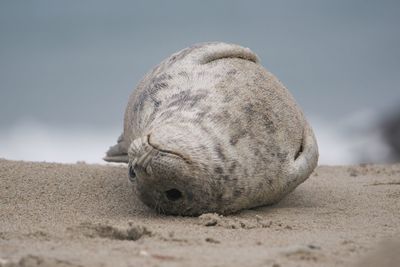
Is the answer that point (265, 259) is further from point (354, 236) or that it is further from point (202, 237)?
point (354, 236)

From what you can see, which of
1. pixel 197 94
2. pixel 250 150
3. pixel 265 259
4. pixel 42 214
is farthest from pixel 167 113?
pixel 265 259

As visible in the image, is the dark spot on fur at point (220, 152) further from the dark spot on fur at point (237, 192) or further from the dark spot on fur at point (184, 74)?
the dark spot on fur at point (184, 74)

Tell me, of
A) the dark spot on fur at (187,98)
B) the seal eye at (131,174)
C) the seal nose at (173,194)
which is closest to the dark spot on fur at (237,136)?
the dark spot on fur at (187,98)

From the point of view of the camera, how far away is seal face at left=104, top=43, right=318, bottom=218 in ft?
17.9

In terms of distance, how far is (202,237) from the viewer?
498 centimetres

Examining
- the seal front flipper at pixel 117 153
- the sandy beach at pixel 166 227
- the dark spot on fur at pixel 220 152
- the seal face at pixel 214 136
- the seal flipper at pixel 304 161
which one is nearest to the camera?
the sandy beach at pixel 166 227

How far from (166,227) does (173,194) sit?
399 millimetres

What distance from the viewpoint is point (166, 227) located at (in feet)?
17.5

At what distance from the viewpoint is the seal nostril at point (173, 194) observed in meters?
5.62

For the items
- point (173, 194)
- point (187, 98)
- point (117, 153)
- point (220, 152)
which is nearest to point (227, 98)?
point (187, 98)

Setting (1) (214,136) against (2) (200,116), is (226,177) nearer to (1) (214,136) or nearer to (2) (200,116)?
(1) (214,136)

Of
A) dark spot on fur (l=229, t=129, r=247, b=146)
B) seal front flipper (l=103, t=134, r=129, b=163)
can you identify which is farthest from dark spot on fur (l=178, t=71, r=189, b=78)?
seal front flipper (l=103, t=134, r=129, b=163)

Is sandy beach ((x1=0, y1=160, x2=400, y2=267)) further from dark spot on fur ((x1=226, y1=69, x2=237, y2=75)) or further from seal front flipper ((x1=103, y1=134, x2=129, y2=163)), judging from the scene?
dark spot on fur ((x1=226, y1=69, x2=237, y2=75))

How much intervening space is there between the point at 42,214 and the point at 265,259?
94.9 inches
